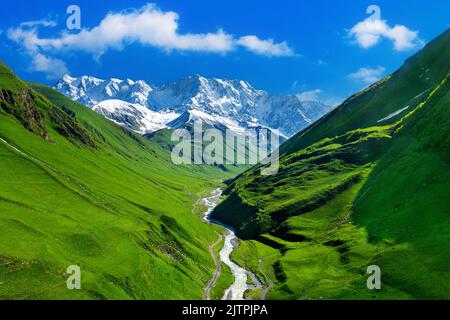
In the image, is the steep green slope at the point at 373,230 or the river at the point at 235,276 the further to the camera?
the river at the point at 235,276

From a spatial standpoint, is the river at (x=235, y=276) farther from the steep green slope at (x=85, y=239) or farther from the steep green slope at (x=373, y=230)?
the steep green slope at (x=85, y=239)

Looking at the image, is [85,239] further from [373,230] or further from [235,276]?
[373,230]

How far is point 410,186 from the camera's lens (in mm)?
→ 146125

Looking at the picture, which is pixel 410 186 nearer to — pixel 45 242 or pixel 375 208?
pixel 375 208

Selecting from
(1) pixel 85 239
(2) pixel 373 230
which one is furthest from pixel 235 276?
(1) pixel 85 239

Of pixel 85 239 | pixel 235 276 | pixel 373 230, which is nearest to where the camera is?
pixel 85 239

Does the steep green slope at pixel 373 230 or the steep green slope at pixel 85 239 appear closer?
the steep green slope at pixel 85 239

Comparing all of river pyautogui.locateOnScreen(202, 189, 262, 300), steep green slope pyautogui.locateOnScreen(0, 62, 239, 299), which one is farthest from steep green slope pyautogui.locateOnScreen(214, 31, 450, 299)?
steep green slope pyautogui.locateOnScreen(0, 62, 239, 299)

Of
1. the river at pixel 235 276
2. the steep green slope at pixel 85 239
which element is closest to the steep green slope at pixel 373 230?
the river at pixel 235 276

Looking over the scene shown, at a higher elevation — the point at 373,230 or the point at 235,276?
the point at 373,230

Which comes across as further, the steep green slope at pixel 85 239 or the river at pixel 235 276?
the river at pixel 235 276

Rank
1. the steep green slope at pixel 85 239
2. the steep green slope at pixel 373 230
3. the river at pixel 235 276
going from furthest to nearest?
the river at pixel 235 276 → the steep green slope at pixel 373 230 → the steep green slope at pixel 85 239

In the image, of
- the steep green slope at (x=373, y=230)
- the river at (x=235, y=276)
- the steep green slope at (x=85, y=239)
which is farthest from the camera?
the river at (x=235, y=276)
